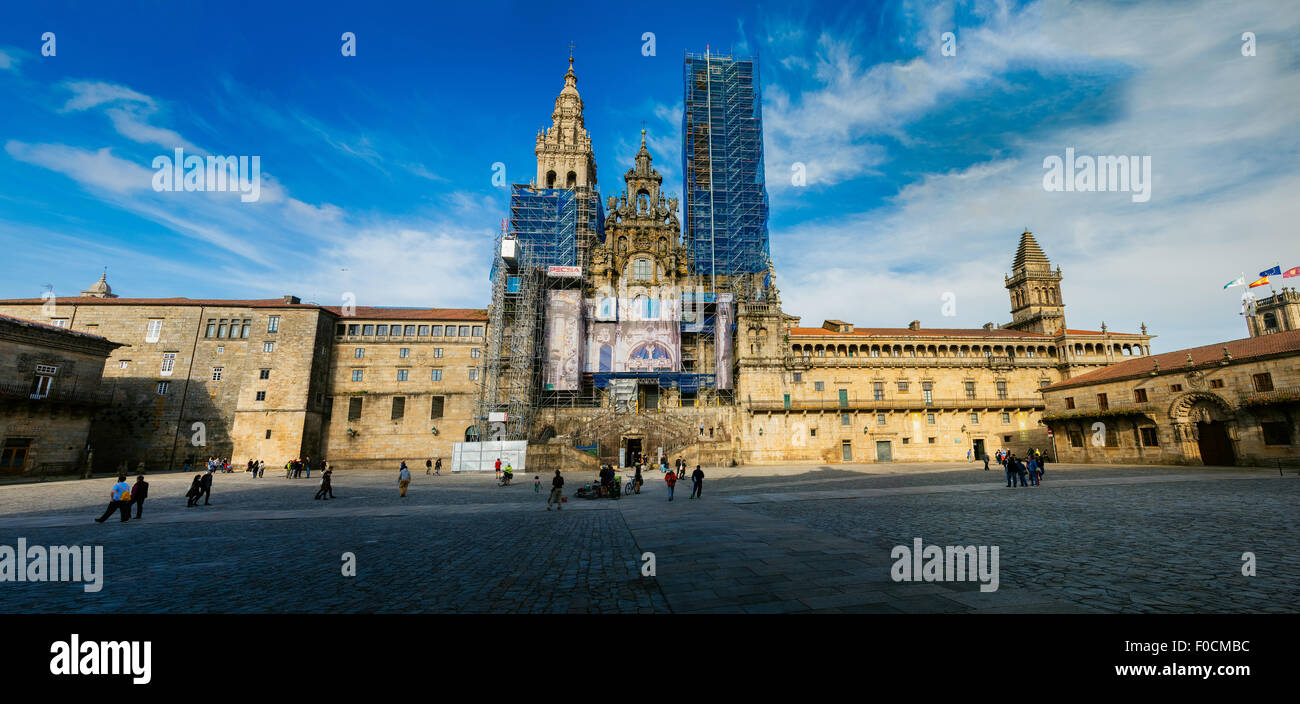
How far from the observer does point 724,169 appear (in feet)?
162

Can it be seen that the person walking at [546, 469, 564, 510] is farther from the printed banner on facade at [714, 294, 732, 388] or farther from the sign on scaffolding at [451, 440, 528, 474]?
the printed banner on facade at [714, 294, 732, 388]

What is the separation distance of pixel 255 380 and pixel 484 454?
2372 cm

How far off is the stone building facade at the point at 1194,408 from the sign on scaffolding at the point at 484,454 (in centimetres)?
4364

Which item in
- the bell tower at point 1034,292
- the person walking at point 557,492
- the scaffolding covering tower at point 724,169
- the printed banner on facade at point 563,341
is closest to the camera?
the person walking at point 557,492

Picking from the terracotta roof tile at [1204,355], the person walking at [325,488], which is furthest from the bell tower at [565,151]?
the terracotta roof tile at [1204,355]

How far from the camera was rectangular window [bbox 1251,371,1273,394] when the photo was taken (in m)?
27.6

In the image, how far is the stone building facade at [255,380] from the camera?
1597 inches

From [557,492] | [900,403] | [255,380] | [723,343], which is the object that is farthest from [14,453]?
[900,403]

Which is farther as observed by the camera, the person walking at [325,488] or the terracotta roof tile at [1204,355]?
the terracotta roof tile at [1204,355]

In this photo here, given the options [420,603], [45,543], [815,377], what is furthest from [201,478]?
[815,377]

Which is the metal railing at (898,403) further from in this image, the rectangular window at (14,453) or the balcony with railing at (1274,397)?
the rectangular window at (14,453)
